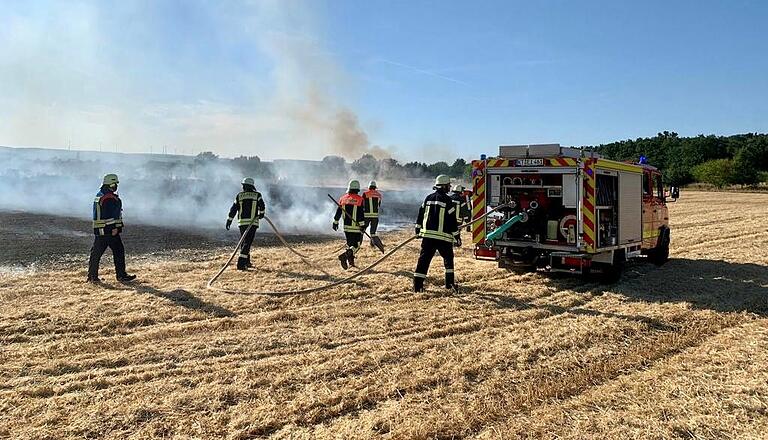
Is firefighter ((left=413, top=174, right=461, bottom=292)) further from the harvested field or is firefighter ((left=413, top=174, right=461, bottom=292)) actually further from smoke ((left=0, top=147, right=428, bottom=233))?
smoke ((left=0, top=147, right=428, bottom=233))

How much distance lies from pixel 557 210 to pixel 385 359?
5591 millimetres

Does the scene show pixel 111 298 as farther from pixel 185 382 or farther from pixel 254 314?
pixel 185 382

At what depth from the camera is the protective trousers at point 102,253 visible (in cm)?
895

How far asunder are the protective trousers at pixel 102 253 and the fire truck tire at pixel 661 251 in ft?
34.0

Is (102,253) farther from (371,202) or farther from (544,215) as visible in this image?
(544,215)

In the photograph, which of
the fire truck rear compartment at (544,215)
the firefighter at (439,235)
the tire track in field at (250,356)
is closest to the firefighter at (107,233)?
the tire track in field at (250,356)

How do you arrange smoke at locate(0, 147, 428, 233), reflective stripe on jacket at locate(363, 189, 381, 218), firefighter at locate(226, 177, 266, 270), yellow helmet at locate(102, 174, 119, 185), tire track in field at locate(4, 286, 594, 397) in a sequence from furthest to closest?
→ 1. smoke at locate(0, 147, 428, 233)
2. reflective stripe on jacket at locate(363, 189, 381, 218)
3. firefighter at locate(226, 177, 266, 270)
4. yellow helmet at locate(102, 174, 119, 185)
5. tire track in field at locate(4, 286, 594, 397)

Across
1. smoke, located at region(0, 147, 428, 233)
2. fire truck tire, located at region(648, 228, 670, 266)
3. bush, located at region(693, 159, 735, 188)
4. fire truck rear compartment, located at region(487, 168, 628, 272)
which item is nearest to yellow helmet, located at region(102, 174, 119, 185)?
fire truck rear compartment, located at region(487, 168, 628, 272)

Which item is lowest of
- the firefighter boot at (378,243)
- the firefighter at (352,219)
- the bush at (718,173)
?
the firefighter boot at (378,243)

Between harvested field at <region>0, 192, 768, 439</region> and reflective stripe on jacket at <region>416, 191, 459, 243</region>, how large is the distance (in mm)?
886

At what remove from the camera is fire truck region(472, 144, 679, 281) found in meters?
8.72

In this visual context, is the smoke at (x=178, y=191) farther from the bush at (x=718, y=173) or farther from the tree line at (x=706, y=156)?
the bush at (x=718, y=173)

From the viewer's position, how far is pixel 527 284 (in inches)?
354

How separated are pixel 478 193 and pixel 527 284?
6.24ft
